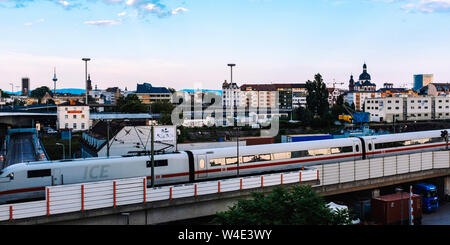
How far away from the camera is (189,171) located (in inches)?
998

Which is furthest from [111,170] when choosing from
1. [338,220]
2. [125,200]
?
[338,220]

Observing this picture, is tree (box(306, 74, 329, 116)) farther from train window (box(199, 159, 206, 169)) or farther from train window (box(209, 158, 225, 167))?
train window (box(199, 159, 206, 169))

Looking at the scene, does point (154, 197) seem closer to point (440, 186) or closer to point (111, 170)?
point (111, 170)

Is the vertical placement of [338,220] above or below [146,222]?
above

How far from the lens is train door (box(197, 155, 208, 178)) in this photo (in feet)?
84.0

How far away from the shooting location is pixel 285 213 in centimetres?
1686

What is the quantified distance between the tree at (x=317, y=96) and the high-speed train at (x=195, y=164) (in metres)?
71.9

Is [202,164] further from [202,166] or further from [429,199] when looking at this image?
[429,199]

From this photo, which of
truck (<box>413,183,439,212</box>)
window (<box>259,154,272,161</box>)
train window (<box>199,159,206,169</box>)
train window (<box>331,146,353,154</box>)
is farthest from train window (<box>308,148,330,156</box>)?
train window (<box>199,159,206,169</box>)

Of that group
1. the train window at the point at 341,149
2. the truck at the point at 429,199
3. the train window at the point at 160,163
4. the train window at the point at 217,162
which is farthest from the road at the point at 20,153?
the truck at the point at 429,199

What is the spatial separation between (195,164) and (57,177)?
29.6 ft

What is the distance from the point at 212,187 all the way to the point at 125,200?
5.40 m

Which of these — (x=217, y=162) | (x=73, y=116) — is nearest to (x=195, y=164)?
(x=217, y=162)

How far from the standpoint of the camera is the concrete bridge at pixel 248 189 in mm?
19578
